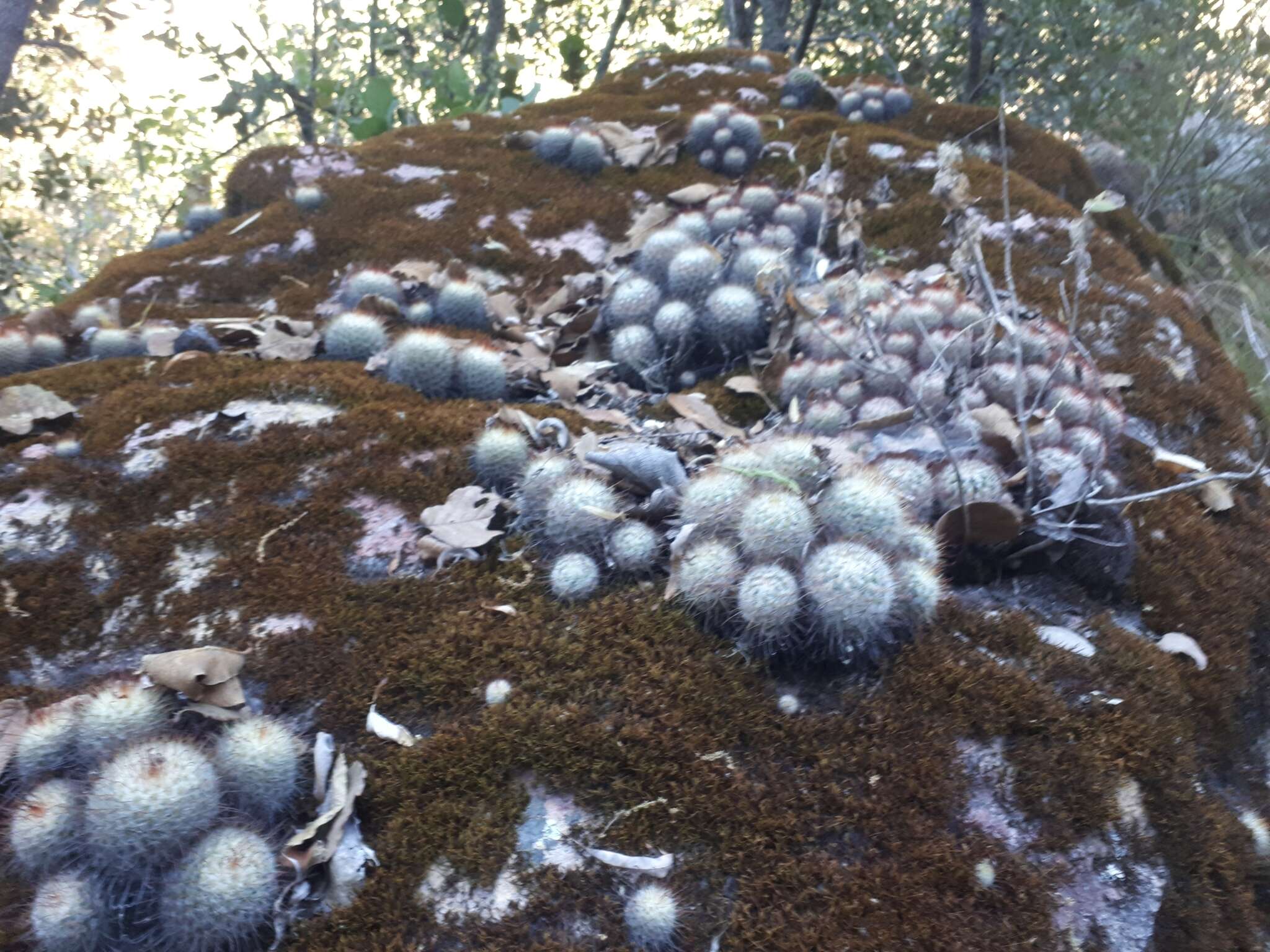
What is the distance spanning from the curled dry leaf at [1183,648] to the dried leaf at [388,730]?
1.87 meters

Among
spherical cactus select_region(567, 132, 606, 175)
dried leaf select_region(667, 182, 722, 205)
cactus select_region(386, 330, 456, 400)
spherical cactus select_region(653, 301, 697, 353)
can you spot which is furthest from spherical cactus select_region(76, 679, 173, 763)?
spherical cactus select_region(567, 132, 606, 175)

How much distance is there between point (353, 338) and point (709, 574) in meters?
2.03

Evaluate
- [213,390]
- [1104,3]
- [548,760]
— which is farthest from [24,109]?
[1104,3]

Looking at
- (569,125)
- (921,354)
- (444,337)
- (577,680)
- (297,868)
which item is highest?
(569,125)

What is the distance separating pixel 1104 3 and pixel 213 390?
349 inches

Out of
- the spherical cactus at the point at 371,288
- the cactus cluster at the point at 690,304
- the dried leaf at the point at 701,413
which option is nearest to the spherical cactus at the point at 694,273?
the cactus cluster at the point at 690,304

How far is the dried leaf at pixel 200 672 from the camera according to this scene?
176cm

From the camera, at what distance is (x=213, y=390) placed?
294cm

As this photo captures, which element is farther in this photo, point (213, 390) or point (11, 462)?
point (213, 390)

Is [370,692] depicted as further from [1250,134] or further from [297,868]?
[1250,134]

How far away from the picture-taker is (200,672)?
1798 millimetres

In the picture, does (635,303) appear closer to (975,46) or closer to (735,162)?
(735,162)

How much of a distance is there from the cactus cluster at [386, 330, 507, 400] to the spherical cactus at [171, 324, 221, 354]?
84 centimetres

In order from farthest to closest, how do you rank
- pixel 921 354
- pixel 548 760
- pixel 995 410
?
pixel 921 354, pixel 995 410, pixel 548 760
